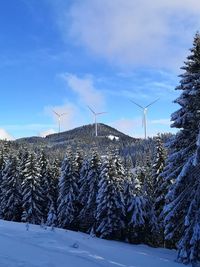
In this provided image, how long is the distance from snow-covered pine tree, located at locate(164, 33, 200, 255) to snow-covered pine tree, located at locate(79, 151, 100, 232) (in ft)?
93.2

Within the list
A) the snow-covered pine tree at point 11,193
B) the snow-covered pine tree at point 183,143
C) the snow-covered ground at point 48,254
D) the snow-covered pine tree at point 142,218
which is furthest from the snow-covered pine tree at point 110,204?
the snow-covered ground at point 48,254

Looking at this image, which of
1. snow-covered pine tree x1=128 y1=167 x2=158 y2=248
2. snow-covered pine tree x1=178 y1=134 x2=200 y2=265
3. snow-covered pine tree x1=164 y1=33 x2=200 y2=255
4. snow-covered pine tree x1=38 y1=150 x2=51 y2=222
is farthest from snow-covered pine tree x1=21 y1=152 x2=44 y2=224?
snow-covered pine tree x1=178 y1=134 x2=200 y2=265

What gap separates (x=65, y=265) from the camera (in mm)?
12883

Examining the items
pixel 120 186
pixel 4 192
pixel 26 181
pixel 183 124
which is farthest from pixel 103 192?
pixel 183 124

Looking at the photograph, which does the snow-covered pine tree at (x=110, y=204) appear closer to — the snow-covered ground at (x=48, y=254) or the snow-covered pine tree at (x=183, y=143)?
the snow-covered pine tree at (x=183, y=143)

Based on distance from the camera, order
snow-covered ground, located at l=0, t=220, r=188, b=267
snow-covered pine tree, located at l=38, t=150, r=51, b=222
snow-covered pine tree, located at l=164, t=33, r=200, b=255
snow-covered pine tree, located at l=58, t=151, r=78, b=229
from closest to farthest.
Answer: snow-covered ground, located at l=0, t=220, r=188, b=267 → snow-covered pine tree, located at l=164, t=33, r=200, b=255 → snow-covered pine tree, located at l=58, t=151, r=78, b=229 → snow-covered pine tree, located at l=38, t=150, r=51, b=222

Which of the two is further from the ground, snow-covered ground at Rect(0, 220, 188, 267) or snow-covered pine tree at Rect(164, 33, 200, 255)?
snow-covered pine tree at Rect(164, 33, 200, 255)

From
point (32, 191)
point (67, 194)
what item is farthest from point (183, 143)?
point (32, 191)

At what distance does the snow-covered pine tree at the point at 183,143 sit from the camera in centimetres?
2175

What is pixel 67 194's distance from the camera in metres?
54.0

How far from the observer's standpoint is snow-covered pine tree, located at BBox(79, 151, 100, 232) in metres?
51.3

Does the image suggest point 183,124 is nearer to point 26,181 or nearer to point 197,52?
point 197,52

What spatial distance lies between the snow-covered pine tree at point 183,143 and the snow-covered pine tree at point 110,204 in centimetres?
2368

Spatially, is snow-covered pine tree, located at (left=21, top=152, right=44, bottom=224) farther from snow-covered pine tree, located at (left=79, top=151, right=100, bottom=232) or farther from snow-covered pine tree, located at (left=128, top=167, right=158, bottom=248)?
snow-covered pine tree, located at (left=128, top=167, right=158, bottom=248)
